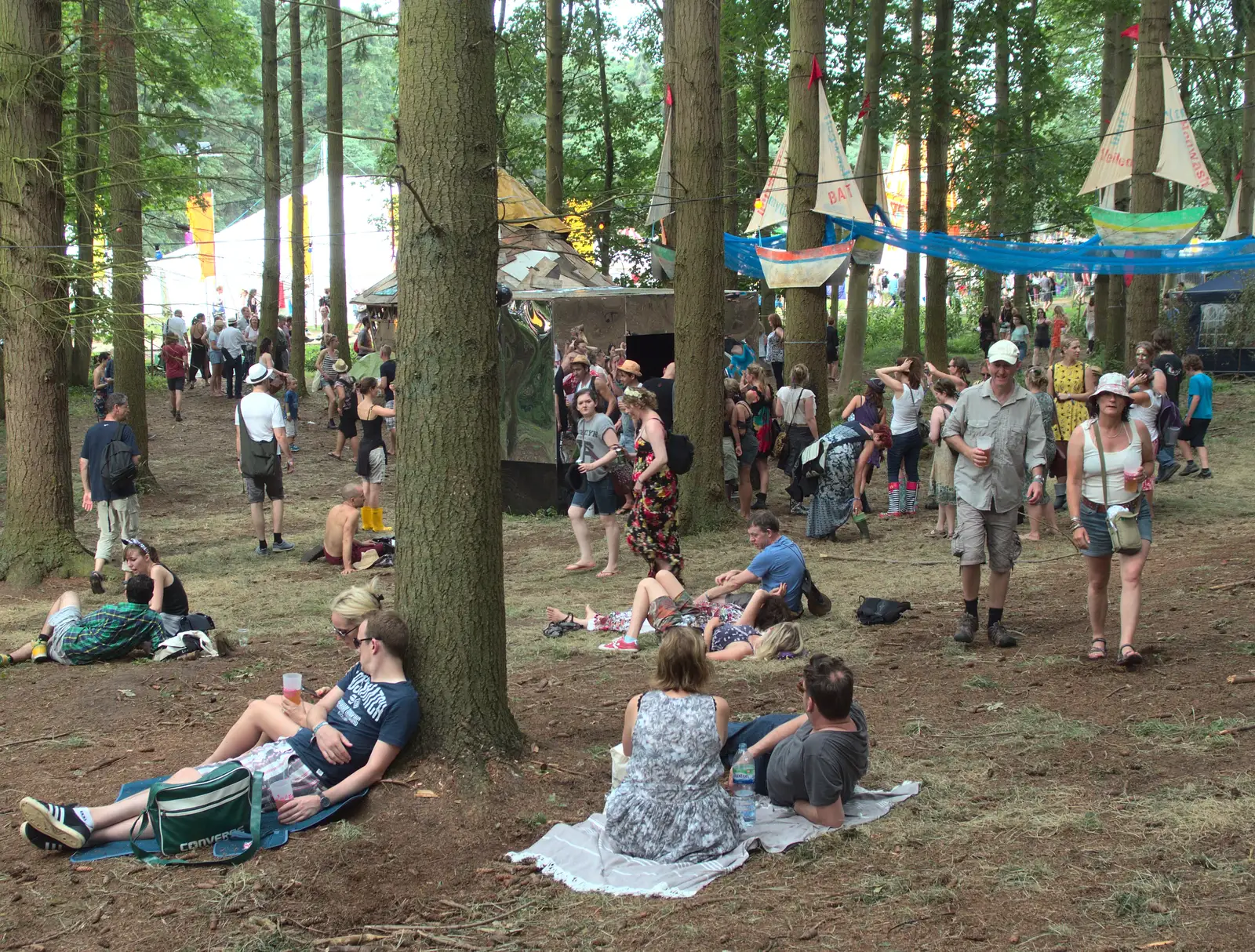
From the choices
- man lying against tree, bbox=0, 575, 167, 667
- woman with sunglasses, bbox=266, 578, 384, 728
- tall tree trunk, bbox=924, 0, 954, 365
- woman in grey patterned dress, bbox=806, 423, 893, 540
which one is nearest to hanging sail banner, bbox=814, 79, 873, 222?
woman in grey patterned dress, bbox=806, 423, 893, 540

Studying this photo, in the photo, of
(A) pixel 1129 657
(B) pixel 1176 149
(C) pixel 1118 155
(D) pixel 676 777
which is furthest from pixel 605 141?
(D) pixel 676 777

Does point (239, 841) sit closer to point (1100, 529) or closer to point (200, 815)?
point (200, 815)

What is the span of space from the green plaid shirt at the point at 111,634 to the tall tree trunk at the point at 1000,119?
58.0ft

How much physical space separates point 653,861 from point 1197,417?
39.8 feet

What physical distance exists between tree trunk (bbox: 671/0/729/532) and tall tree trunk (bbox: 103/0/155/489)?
544cm

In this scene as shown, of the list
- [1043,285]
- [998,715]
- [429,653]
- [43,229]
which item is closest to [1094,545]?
[998,715]

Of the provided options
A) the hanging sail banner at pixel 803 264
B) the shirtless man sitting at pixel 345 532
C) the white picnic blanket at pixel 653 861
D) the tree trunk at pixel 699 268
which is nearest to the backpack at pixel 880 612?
the white picnic blanket at pixel 653 861

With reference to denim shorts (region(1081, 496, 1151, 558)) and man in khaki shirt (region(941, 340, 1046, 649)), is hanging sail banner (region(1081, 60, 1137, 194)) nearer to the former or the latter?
man in khaki shirt (region(941, 340, 1046, 649))

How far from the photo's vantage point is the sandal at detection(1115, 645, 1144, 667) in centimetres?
691

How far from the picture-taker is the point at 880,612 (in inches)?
339

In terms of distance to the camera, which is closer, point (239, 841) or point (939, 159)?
point (239, 841)

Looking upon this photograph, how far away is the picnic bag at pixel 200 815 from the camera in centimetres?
476

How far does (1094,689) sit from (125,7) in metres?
12.7

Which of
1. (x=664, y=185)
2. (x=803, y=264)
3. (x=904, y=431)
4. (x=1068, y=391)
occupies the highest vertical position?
(x=664, y=185)
